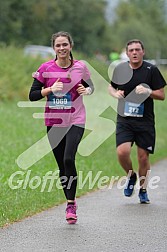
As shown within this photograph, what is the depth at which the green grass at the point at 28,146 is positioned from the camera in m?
10.4

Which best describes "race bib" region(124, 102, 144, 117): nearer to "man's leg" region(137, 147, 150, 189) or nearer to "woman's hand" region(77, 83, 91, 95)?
"man's leg" region(137, 147, 150, 189)

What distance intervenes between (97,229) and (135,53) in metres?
2.85

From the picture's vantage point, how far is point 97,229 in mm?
8797

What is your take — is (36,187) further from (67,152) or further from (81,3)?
(81,3)

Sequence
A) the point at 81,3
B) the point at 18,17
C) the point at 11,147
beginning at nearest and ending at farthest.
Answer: the point at 11,147 < the point at 18,17 < the point at 81,3

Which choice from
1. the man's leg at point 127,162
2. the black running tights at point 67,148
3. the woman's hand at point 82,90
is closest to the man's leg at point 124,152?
the man's leg at point 127,162

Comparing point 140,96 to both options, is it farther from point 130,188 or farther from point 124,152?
point 130,188

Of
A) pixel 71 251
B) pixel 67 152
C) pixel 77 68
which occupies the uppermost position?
pixel 77 68

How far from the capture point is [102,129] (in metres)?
19.6

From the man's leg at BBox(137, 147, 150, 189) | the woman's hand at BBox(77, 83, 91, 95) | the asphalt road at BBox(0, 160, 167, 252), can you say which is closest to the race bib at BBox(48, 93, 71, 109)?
the woman's hand at BBox(77, 83, 91, 95)

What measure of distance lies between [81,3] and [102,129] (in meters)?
A: 43.6

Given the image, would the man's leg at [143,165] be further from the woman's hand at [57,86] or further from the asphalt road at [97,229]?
the woman's hand at [57,86]

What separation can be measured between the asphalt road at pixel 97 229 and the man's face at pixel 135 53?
74.9 inches

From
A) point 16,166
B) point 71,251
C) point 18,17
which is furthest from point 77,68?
point 18,17
